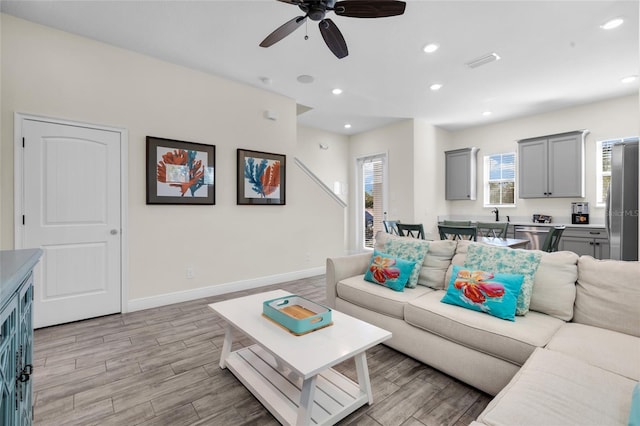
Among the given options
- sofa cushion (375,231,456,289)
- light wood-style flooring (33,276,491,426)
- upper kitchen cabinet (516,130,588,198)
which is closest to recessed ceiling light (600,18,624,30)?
upper kitchen cabinet (516,130,588,198)

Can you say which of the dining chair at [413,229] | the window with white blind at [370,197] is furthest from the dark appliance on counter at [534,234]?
the window with white blind at [370,197]

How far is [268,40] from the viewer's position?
2447 millimetres

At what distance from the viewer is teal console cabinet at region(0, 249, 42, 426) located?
2.79 feet

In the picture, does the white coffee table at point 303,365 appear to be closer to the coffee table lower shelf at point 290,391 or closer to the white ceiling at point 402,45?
the coffee table lower shelf at point 290,391

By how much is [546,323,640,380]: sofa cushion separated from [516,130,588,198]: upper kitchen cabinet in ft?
13.5

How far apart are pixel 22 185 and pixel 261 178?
248cm

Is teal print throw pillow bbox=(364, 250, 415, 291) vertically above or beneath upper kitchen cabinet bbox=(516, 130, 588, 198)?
beneath

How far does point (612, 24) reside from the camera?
2779 mm

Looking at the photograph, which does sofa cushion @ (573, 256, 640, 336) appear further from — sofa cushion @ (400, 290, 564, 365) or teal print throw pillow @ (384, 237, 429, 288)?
teal print throw pillow @ (384, 237, 429, 288)

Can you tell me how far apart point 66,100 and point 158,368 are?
274 centimetres

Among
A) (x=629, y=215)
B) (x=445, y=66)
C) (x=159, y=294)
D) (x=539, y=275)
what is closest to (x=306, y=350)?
(x=539, y=275)

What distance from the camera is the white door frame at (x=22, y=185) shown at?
8.78 ft

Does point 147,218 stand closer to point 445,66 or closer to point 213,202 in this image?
point 213,202

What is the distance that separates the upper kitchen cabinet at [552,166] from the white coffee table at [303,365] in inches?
198
